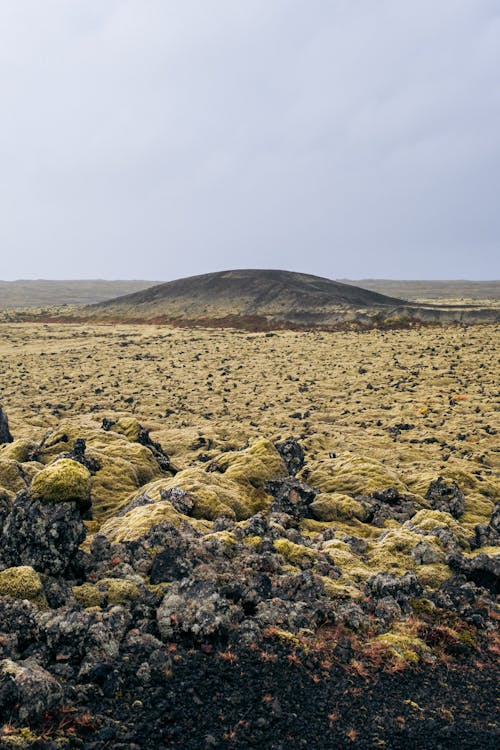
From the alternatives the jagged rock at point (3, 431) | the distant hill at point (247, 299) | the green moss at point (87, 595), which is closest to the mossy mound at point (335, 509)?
the green moss at point (87, 595)

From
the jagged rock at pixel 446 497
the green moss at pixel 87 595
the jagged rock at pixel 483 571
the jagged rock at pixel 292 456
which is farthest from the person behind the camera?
the jagged rock at pixel 292 456

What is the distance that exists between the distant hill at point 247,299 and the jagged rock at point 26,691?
85540 millimetres

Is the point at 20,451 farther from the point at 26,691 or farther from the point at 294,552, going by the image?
the point at 26,691

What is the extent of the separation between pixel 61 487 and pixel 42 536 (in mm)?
1268

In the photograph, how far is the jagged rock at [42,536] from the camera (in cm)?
1270

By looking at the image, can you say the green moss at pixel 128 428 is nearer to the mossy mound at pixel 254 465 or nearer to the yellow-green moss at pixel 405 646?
the mossy mound at pixel 254 465

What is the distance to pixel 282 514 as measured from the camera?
18844 mm

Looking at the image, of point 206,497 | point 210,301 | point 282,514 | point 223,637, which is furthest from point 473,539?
point 210,301

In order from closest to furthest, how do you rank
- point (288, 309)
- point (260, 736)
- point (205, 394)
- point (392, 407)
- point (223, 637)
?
point (260, 736) → point (223, 637) → point (392, 407) → point (205, 394) → point (288, 309)

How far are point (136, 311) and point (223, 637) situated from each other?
112m

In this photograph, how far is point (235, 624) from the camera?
11.5 m

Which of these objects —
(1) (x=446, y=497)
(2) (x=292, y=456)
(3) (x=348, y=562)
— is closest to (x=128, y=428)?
(2) (x=292, y=456)

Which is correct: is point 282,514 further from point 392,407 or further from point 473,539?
point 392,407

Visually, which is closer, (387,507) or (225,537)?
(225,537)
